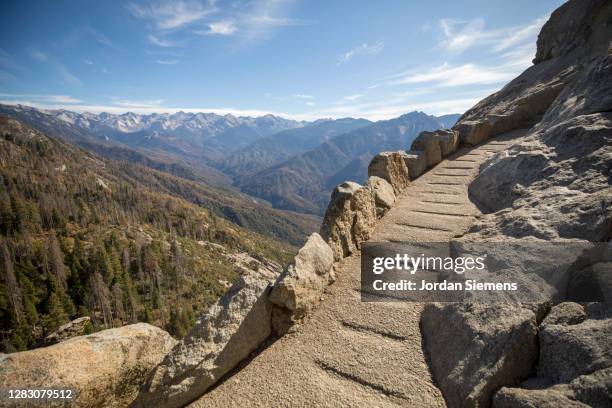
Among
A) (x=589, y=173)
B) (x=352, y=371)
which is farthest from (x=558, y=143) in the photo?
(x=352, y=371)

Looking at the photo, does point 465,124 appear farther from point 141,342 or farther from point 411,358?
point 141,342

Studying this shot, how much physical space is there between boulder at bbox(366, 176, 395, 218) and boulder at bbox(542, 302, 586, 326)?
23.4 feet

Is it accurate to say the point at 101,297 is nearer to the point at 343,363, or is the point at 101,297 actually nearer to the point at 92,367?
the point at 92,367

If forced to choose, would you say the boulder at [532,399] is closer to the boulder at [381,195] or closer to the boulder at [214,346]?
the boulder at [214,346]

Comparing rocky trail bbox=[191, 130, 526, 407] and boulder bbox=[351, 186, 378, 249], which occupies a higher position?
boulder bbox=[351, 186, 378, 249]

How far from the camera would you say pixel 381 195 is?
12.3 metres

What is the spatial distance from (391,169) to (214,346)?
11.0 meters

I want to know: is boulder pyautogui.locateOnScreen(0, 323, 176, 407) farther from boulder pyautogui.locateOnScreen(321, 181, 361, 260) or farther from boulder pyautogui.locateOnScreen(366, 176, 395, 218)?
boulder pyautogui.locateOnScreen(366, 176, 395, 218)

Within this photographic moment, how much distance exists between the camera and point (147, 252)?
11925 centimetres

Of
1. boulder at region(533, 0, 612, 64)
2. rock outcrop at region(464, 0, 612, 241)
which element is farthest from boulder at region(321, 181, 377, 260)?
boulder at region(533, 0, 612, 64)

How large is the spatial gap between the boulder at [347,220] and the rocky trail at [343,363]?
806 millimetres

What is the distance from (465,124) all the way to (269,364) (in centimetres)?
2011

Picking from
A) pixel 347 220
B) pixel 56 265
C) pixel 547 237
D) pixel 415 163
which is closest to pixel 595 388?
pixel 547 237

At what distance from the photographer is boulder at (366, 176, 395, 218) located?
1204cm
